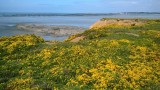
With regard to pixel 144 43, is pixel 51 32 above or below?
below

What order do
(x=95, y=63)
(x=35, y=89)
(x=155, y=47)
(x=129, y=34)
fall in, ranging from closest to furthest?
1. (x=35, y=89)
2. (x=95, y=63)
3. (x=155, y=47)
4. (x=129, y=34)

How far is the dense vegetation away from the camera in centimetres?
1519

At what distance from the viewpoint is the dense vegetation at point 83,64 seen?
1519cm

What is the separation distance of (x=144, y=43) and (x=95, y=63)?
5.85 metres

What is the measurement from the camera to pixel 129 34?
2419 cm

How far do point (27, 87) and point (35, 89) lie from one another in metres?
0.56

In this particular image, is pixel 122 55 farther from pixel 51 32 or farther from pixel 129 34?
pixel 51 32

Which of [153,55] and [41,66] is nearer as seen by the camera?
[41,66]

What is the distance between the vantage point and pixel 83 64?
17.2 metres

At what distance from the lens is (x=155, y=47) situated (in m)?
21.2

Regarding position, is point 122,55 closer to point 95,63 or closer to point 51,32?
point 95,63

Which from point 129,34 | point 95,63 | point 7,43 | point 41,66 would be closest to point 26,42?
point 7,43

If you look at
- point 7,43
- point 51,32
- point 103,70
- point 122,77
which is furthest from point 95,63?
point 51,32

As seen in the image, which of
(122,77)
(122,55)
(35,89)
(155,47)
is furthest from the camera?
(155,47)
